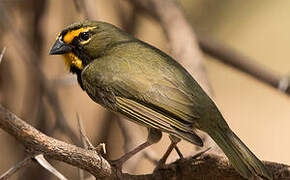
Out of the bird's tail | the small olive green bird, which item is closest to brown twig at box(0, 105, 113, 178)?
the small olive green bird

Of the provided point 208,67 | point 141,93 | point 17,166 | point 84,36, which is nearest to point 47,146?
point 17,166

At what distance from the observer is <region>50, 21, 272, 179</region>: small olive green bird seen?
2.85 meters

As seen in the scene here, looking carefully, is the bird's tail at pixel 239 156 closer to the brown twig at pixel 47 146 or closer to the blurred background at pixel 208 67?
the brown twig at pixel 47 146

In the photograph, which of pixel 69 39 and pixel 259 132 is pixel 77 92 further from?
pixel 69 39

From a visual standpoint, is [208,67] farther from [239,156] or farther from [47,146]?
[47,146]

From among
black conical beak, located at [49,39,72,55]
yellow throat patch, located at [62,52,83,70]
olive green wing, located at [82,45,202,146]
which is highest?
black conical beak, located at [49,39,72,55]

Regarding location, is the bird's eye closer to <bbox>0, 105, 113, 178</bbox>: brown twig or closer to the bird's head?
the bird's head

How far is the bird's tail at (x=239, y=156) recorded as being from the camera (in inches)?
105

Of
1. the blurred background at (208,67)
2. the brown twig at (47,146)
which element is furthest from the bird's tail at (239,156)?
the blurred background at (208,67)

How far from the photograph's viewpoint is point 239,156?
274cm

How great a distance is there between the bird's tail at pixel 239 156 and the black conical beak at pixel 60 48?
108 centimetres

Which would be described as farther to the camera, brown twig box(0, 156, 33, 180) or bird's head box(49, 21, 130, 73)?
bird's head box(49, 21, 130, 73)

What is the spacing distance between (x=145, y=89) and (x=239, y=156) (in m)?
0.68

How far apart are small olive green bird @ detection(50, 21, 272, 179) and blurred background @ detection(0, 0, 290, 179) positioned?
176 cm
